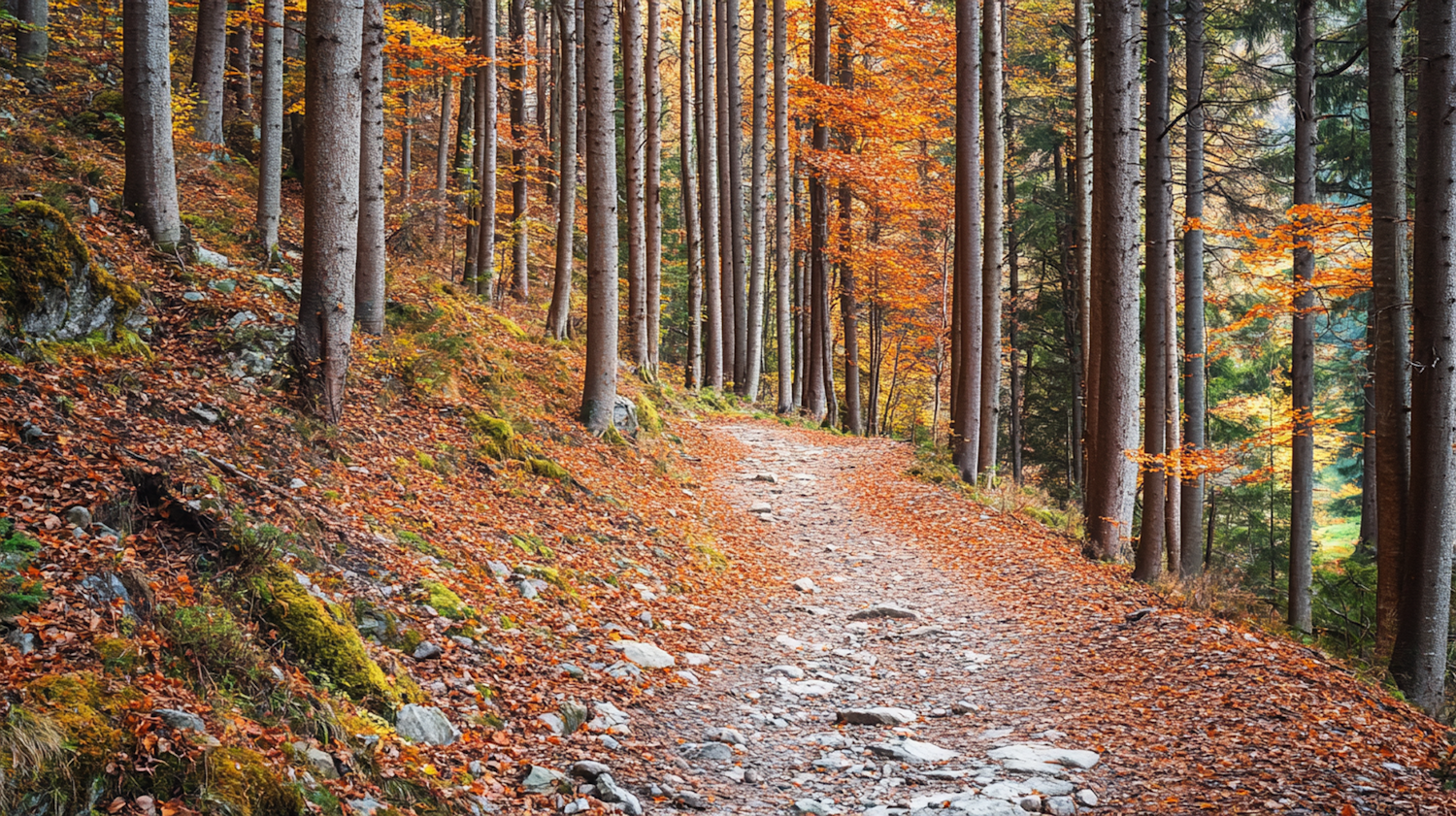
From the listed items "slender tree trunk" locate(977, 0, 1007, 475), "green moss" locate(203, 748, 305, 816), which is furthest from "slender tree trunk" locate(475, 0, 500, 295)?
"green moss" locate(203, 748, 305, 816)

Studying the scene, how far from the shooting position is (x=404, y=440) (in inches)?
311

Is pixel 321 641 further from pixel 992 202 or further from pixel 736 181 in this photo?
pixel 736 181

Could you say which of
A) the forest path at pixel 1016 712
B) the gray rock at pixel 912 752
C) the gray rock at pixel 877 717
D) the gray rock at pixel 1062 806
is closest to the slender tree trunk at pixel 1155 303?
the forest path at pixel 1016 712

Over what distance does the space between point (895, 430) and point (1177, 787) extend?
34.1 metres

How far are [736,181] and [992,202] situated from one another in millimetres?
8739

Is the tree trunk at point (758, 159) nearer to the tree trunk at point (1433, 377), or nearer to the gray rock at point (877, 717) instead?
the tree trunk at point (1433, 377)

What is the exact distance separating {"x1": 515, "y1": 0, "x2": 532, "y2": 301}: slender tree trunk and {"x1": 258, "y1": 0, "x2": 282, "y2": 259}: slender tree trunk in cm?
521

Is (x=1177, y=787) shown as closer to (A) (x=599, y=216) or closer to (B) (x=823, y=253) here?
(A) (x=599, y=216)

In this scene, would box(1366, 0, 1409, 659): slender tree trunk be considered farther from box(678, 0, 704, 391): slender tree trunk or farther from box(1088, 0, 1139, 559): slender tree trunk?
box(678, 0, 704, 391): slender tree trunk

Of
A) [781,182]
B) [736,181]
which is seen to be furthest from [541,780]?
[736,181]

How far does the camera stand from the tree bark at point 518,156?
16.7 m

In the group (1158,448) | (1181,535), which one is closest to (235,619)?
(1158,448)

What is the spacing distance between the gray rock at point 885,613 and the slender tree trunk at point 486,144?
34.9 feet

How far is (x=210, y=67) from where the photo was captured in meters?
11.7
